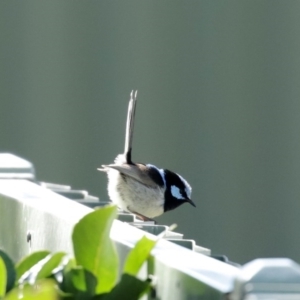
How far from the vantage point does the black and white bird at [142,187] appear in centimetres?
466

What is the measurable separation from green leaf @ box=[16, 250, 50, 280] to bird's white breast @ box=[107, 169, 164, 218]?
12.2ft

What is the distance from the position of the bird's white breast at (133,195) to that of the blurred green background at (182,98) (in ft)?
0.91

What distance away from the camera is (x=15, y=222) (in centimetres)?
167

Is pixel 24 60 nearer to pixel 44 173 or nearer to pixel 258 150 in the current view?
pixel 44 173

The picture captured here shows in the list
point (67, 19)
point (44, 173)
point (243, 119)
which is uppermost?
point (67, 19)

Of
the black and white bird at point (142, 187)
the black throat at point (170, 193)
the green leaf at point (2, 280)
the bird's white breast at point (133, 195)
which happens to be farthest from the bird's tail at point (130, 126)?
the green leaf at point (2, 280)

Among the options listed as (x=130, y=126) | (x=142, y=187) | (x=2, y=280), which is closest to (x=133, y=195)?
(x=142, y=187)

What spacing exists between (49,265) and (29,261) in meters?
0.07

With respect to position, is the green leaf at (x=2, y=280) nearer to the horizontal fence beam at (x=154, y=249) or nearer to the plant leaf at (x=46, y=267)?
the plant leaf at (x=46, y=267)

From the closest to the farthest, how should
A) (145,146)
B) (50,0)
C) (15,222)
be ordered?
(15,222)
(50,0)
(145,146)

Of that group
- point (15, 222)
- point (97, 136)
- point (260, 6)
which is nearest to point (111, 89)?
point (97, 136)

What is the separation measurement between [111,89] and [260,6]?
914mm

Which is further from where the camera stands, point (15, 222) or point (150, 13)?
point (150, 13)

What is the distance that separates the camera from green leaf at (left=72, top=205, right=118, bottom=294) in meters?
0.83
